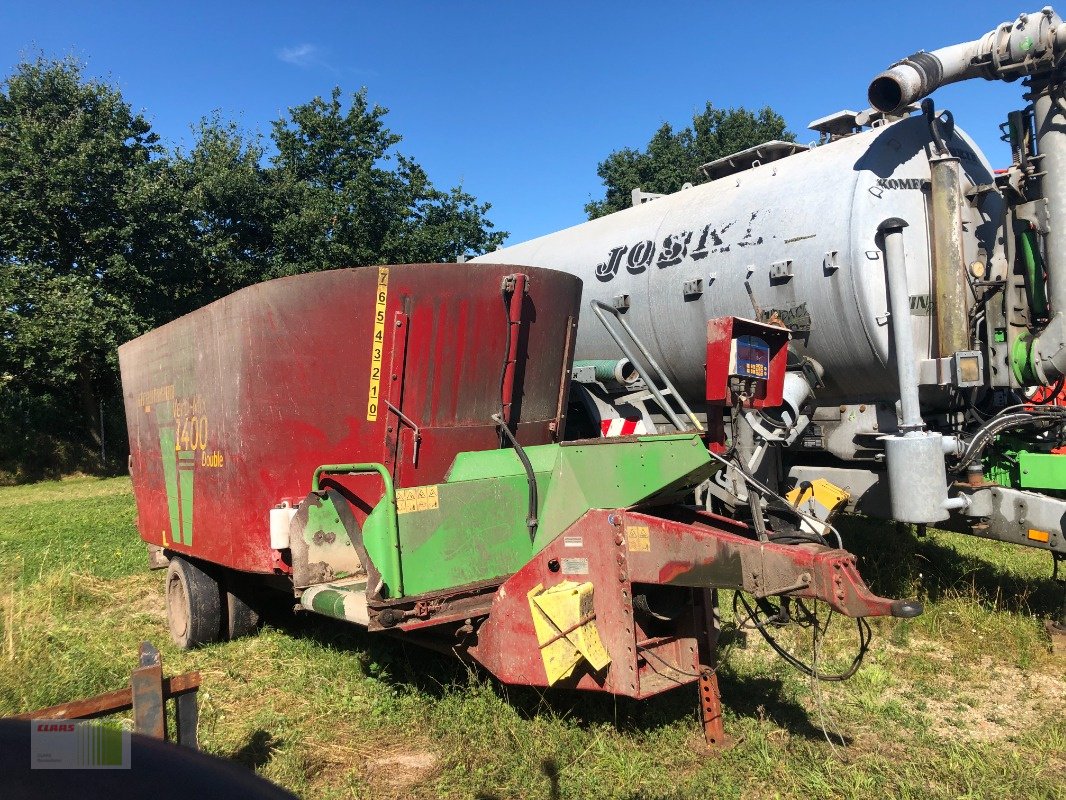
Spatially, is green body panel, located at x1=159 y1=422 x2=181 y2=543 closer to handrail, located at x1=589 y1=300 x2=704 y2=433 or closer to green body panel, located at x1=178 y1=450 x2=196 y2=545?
green body panel, located at x1=178 y1=450 x2=196 y2=545

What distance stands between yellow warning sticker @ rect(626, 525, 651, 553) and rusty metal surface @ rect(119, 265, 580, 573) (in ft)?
5.41

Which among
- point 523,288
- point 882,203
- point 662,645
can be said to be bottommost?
point 662,645

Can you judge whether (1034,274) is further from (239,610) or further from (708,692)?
(239,610)

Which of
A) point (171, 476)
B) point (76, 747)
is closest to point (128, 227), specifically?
point (171, 476)

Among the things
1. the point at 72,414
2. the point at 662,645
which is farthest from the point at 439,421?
the point at 72,414

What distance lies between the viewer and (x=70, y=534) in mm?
11148

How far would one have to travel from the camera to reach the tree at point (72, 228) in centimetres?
1841

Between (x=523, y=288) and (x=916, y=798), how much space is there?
332 centimetres

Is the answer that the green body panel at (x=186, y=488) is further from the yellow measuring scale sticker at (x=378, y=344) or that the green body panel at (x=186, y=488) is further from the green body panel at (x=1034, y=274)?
the green body panel at (x=1034, y=274)

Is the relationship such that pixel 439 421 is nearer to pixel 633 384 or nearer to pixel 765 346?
pixel 765 346

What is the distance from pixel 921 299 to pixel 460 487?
3968mm

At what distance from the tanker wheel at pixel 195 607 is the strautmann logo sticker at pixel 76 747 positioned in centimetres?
482

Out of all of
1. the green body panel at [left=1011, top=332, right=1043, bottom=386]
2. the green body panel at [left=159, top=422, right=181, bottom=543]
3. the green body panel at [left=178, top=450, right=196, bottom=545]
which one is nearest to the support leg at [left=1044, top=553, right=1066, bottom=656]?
the green body panel at [left=1011, top=332, right=1043, bottom=386]

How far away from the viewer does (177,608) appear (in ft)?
20.0
